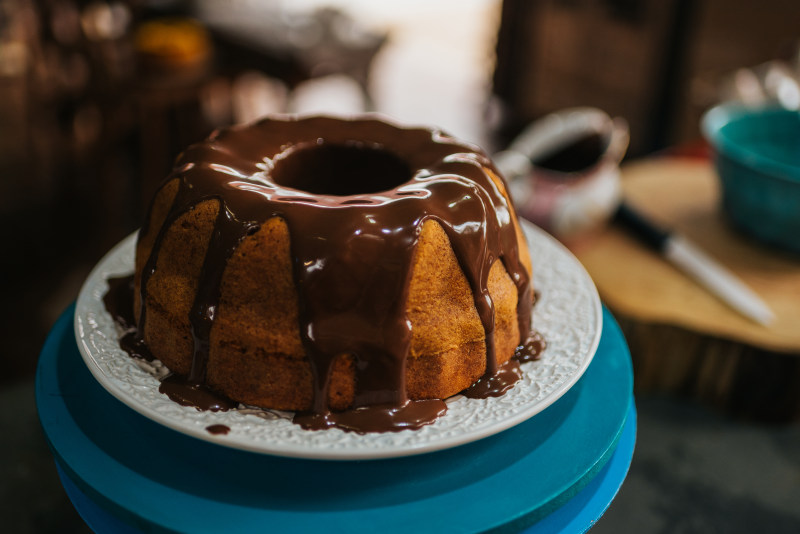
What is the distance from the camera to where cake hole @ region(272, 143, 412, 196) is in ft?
4.22

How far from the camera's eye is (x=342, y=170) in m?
1.35

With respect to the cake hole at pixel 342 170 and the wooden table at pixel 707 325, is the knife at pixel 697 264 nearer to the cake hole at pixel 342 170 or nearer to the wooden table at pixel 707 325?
the wooden table at pixel 707 325

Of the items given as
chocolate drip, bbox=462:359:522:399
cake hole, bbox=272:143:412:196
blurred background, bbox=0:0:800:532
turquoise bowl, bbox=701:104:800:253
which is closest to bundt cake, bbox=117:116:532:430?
chocolate drip, bbox=462:359:522:399

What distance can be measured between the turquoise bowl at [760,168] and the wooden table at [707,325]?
86 millimetres

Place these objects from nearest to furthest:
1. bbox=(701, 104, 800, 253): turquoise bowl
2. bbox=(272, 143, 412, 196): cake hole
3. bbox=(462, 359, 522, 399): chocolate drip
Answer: bbox=(462, 359, 522, 399): chocolate drip, bbox=(272, 143, 412, 196): cake hole, bbox=(701, 104, 800, 253): turquoise bowl

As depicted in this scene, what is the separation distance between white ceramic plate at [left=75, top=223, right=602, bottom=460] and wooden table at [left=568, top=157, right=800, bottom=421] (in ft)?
1.66

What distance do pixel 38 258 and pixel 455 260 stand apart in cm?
269

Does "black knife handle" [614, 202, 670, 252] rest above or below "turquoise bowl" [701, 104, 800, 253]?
below

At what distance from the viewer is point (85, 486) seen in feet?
3.11

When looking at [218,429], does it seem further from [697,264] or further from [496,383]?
[697,264]

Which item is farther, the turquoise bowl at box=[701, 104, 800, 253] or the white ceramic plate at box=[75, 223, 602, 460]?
the turquoise bowl at box=[701, 104, 800, 253]

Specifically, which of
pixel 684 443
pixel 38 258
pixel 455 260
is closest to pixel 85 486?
pixel 455 260

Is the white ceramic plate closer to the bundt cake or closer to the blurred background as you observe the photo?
the bundt cake

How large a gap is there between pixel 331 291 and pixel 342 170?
1.36ft
